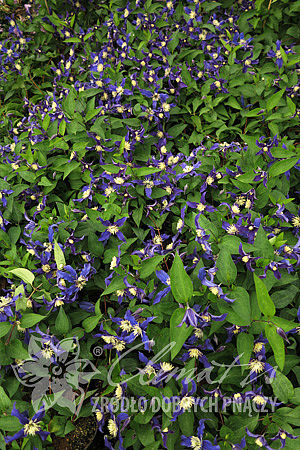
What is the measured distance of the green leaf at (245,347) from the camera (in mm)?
1266

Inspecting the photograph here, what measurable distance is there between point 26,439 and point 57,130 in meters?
1.62

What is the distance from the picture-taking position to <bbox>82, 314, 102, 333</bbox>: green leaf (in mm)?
1524

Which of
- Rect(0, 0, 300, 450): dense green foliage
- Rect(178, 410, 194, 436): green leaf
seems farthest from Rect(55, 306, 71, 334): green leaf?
Rect(178, 410, 194, 436): green leaf

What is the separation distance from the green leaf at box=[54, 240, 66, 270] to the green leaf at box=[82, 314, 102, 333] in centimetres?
28

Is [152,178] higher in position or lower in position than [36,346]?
higher

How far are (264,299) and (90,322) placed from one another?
800mm

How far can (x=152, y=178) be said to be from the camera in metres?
1.87

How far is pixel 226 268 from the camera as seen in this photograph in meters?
1.34

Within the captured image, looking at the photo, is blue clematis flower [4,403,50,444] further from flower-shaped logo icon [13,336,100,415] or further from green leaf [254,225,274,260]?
green leaf [254,225,274,260]

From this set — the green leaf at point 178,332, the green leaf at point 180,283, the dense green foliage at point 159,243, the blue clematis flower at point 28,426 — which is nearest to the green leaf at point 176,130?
the dense green foliage at point 159,243

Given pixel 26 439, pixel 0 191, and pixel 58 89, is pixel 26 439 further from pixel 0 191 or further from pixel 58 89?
pixel 58 89

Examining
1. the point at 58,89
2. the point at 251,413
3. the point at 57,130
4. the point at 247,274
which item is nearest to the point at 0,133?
the point at 58,89

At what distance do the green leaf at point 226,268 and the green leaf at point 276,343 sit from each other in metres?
0.22

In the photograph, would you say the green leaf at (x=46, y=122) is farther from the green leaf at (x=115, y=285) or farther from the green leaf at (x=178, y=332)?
the green leaf at (x=178, y=332)
